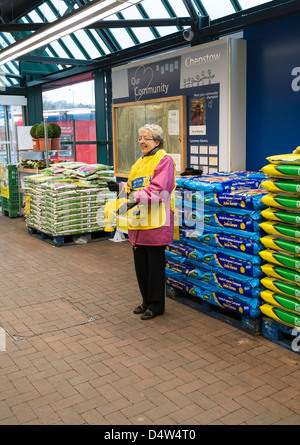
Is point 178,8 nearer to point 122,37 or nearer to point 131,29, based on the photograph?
point 131,29

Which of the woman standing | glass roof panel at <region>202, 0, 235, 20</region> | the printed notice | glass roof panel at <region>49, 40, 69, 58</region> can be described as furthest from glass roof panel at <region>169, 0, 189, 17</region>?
glass roof panel at <region>49, 40, 69, 58</region>

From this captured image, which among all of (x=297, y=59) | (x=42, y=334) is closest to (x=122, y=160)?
(x=297, y=59)

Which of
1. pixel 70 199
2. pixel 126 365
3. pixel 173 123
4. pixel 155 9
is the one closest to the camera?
pixel 126 365

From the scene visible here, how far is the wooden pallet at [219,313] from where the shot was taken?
16.1 ft

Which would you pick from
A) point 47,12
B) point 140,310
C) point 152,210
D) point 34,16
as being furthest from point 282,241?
point 34,16

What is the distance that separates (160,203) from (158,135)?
2.42 ft

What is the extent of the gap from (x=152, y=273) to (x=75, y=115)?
31.8 feet

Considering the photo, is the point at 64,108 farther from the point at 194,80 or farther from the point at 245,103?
the point at 245,103

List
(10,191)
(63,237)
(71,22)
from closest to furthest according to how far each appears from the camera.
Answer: (71,22) → (63,237) → (10,191)

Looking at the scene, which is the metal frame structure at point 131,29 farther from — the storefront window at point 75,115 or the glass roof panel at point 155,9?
the storefront window at point 75,115

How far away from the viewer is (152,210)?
5.21 metres

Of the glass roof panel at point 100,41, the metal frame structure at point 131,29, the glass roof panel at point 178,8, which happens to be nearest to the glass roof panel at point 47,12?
the metal frame structure at point 131,29

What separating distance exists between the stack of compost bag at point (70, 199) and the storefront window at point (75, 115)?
2296 mm

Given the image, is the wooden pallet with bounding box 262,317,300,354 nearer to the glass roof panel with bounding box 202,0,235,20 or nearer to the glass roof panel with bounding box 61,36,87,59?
the glass roof panel with bounding box 202,0,235,20
